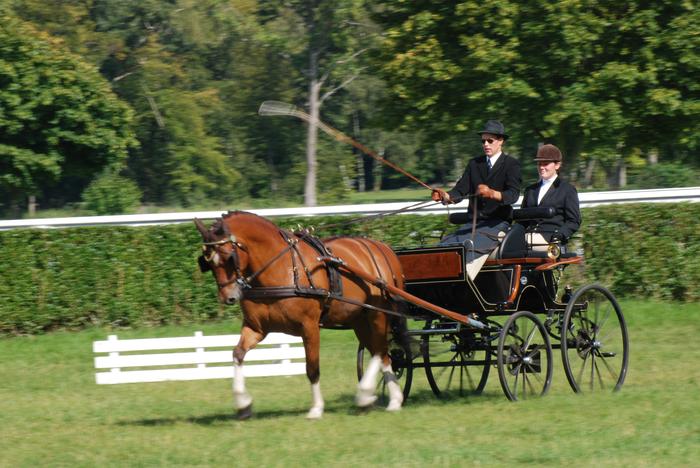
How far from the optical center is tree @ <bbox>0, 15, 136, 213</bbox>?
4250cm

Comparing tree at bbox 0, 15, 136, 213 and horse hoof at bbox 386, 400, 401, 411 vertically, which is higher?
tree at bbox 0, 15, 136, 213

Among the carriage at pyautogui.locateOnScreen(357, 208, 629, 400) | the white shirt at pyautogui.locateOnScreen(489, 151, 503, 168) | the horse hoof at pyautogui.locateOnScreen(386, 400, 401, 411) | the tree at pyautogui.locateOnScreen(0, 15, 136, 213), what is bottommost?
the horse hoof at pyautogui.locateOnScreen(386, 400, 401, 411)

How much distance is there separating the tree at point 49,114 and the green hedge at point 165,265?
26825 millimetres

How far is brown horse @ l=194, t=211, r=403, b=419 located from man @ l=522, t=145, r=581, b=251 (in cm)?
159

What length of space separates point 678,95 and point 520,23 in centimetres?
474

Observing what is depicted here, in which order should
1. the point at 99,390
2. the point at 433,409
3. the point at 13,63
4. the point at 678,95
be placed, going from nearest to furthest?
the point at 433,409 → the point at 99,390 → the point at 678,95 → the point at 13,63

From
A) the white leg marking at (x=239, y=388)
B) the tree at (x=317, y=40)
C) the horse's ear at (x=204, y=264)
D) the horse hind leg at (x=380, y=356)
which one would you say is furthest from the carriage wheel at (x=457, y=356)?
the tree at (x=317, y=40)

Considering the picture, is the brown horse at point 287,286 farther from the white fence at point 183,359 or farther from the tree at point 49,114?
the tree at point 49,114

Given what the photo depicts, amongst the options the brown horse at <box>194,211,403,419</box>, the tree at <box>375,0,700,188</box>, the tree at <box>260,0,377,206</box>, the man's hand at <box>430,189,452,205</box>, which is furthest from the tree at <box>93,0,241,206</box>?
the man's hand at <box>430,189,452,205</box>

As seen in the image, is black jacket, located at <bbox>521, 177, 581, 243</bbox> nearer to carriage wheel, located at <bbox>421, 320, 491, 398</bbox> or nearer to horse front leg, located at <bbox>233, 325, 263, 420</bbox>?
carriage wheel, located at <bbox>421, 320, 491, 398</bbox>

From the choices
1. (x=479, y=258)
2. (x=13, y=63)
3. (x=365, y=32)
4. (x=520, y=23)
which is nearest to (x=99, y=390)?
(x=479, y=258)

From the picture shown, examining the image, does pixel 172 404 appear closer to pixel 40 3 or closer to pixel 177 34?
pixel 40 3

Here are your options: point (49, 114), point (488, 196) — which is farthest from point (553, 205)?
point (49, 114)

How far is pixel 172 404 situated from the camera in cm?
1159
